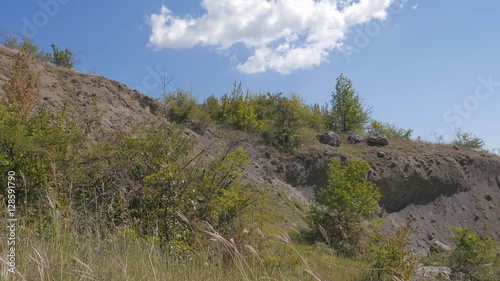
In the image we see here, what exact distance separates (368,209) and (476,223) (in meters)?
14.4

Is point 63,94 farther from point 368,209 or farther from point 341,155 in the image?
point 341,155

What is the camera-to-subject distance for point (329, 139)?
87.8 feet

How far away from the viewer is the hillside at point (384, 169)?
20.5 metres

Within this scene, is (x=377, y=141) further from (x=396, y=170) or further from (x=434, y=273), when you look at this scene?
(x=434, y=273)

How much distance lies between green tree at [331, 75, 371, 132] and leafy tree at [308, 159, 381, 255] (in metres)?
15.3

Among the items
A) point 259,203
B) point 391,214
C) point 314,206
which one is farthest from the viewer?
point 391,214

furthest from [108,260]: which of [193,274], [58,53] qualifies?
[58,53]

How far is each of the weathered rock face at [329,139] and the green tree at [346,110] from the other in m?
3.81

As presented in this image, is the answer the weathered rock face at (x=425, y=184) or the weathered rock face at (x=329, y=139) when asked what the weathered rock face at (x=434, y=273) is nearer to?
the weathered rock face at (x=425, y=184)

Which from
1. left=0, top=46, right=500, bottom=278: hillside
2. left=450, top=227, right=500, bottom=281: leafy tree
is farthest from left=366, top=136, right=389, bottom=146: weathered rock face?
left=450, top=227, right=500, bottom=281: leafy tree

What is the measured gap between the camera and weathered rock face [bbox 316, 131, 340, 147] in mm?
26609

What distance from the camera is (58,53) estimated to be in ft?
86.5

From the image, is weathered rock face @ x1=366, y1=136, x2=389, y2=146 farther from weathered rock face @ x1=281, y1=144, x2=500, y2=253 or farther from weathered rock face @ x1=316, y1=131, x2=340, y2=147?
weathered rock face @ x1=316, y1=131, x2=340, y2=147

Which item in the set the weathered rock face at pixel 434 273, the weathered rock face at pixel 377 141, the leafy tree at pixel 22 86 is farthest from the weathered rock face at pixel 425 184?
the leafy tree at pixel 22 86
